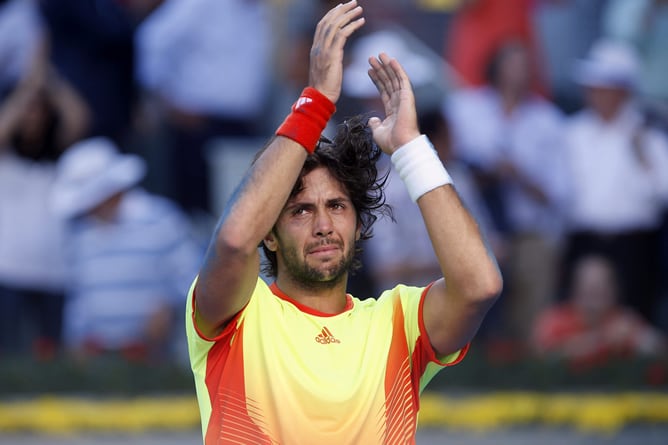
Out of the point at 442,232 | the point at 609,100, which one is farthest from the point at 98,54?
the point at 442,232

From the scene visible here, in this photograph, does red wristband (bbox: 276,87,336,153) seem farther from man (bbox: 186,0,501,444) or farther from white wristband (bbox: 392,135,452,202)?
white wristband (bbox: 392,135,452,202)

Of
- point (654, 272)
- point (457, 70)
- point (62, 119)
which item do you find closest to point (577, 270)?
point (654, 272)

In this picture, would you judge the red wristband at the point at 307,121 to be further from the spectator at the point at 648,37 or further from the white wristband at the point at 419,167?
the spectator at the point at 648,37

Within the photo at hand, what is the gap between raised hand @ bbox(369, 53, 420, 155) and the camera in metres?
3.72

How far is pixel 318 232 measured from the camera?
376 cm

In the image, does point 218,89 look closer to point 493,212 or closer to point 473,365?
point 493,212

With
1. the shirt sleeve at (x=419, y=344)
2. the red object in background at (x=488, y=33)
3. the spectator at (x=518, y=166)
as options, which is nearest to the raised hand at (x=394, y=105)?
the shirt sleeve at (x=419, y=344)

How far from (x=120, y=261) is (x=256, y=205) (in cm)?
518

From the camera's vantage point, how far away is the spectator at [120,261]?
8531 mm

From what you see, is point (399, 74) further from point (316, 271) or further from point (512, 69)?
point (512, 69)

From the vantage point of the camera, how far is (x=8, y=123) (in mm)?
9047

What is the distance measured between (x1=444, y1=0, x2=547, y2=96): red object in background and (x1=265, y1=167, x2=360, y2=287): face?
5.85 meters

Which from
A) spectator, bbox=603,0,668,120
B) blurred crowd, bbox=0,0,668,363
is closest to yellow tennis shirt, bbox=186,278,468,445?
blurred crowd, bbox=0,0,668,363

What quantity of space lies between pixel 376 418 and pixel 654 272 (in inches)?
231
